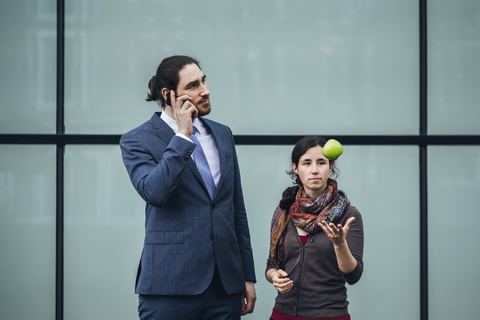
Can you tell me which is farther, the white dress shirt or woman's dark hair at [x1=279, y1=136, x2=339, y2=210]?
woman's dark hair at [x1=279, y1=136, x2=339, y2=210]

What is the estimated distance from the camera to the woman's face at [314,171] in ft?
7.38

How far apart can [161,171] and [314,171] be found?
2.69ft

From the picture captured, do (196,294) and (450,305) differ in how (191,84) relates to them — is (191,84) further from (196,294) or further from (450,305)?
(450,305)

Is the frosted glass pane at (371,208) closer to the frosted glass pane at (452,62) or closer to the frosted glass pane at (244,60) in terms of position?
the frosted glass pane at (244,60)

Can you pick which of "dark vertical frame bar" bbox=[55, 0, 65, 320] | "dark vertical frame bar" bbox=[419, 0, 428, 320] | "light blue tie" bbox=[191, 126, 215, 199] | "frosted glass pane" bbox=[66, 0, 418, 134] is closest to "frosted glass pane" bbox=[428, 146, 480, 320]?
"dark vertical frame bar" bbox=[419, 0, 428, 320]

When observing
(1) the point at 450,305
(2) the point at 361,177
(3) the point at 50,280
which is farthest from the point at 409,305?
(3) the point at 50,280

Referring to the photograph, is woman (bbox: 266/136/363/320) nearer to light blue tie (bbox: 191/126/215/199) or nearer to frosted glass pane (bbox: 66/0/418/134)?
light blue tie (bbox: 191/126/215/199)

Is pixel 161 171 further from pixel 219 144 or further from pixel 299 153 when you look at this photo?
pixel 299 153

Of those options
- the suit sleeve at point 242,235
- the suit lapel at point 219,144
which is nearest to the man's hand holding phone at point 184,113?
the suit lapel at point 219,144

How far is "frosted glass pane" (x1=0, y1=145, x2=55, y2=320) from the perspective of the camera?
358cm

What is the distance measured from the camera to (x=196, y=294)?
2012mm

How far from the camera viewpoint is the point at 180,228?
2.05 m

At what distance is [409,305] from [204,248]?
243cm

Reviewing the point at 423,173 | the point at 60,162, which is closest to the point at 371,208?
the point at 423,173
